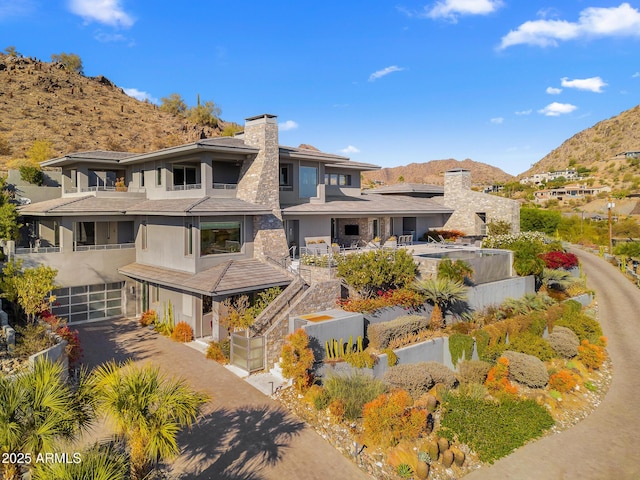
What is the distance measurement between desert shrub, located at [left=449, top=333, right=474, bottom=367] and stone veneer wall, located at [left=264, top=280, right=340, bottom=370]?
6117mm

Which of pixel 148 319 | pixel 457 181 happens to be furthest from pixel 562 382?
pixel 457 181

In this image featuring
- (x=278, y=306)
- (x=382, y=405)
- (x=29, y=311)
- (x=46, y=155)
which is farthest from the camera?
(x=46, y=155)

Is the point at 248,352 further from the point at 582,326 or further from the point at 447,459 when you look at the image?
the point at 582,326

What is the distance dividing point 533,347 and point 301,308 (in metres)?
12.2

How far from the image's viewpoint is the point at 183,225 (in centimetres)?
2212

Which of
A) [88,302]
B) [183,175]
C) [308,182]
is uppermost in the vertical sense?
[183,175]

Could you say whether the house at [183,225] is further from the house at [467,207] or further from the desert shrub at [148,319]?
the house at [467,207]

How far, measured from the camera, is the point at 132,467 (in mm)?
8516

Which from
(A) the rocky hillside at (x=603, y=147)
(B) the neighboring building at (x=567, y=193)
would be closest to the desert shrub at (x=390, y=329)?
(B) the neighboring building at (x=567, y=193)

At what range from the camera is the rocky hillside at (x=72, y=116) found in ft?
182

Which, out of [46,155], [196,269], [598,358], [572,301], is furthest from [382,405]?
[46,155]

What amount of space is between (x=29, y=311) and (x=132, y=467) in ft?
40.6

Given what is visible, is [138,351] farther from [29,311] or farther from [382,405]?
[382,405]

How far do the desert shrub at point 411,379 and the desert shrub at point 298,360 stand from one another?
133 inches
